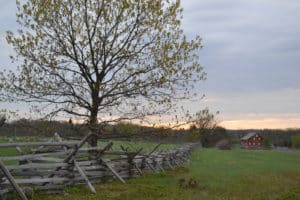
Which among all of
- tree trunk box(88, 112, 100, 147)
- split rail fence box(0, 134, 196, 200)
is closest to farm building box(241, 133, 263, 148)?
split rail fence box(0, 134, 196, 200)

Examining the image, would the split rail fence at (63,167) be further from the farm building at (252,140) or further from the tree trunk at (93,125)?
the farm building at (252,140)

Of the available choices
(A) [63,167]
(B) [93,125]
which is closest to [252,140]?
(B) [93,125]

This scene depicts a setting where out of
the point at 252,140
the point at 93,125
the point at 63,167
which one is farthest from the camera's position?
the point at 252,140

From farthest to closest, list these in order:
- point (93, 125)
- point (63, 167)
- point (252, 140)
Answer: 1. point (252, 140)
2. point (93, 125)
3. point (63, 167)

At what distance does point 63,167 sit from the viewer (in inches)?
545

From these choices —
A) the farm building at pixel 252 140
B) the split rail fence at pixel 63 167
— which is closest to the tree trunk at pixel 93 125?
the split rail fence at pixel 63 167

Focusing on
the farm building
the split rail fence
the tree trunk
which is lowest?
the split rail fence

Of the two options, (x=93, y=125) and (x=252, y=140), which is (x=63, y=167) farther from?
(x=252, y=140)

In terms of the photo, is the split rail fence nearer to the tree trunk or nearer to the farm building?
the tree trunk

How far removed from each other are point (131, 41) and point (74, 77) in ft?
8.12

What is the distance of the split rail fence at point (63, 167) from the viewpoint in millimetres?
11812

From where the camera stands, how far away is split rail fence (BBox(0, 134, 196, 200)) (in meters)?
11.8

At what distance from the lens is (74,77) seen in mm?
18531

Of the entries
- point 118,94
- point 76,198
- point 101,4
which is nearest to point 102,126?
point 118,94
